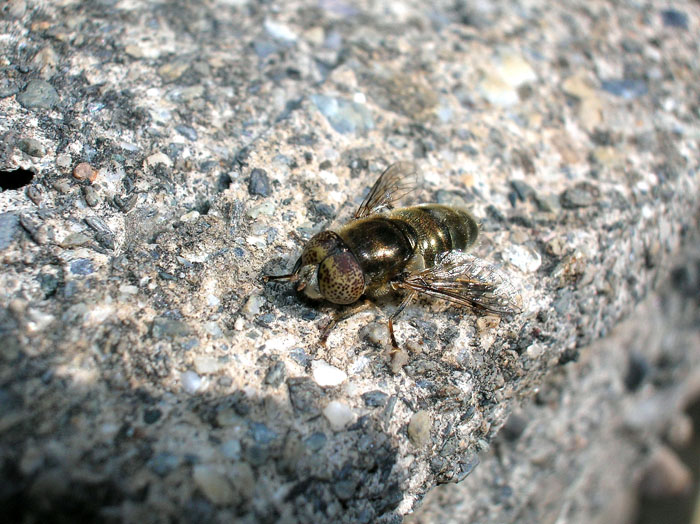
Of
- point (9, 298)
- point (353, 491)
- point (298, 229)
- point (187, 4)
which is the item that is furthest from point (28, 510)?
point (187, 4)

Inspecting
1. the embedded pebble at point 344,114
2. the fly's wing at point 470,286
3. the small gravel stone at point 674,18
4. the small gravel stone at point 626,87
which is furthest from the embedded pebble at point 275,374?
the small gravel stone at point 674,18

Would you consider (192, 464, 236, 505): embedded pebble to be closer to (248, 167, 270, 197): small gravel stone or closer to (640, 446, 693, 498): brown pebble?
(248, 167, 270, 197): small gravel stone

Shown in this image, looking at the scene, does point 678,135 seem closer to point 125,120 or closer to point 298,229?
point 298,229

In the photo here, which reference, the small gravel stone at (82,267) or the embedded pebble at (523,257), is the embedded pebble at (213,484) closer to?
the small gravel stone at (82,267)

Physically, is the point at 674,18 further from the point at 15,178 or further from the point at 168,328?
the point at 15,178

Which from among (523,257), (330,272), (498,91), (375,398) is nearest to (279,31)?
(498,91)

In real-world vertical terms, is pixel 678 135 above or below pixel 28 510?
below
